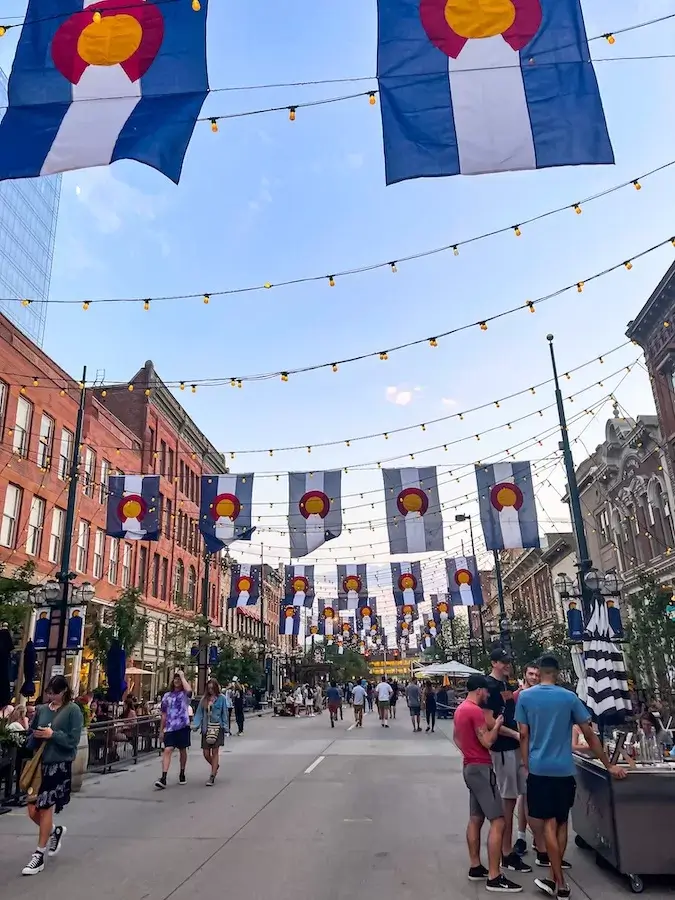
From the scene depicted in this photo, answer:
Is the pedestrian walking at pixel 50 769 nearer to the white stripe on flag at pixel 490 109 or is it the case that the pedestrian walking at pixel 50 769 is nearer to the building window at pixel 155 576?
the white stripe on flag at pixel 490 109

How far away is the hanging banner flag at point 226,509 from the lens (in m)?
21.0

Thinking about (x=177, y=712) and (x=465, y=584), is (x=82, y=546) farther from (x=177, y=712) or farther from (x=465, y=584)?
(x=177, y=712)

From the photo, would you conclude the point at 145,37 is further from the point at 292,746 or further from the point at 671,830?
the point at 292,746

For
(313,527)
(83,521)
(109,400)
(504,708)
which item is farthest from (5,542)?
(504,708)

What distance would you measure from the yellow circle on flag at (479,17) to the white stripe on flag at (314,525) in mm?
14100

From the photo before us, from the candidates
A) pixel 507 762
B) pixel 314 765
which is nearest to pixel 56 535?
pixel 314 765

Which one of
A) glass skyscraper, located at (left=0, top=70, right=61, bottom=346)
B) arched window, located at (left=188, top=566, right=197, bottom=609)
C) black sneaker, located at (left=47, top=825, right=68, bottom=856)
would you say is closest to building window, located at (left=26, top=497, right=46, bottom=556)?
arched window, located at (left=188, top=566, right=197, bottom=609)

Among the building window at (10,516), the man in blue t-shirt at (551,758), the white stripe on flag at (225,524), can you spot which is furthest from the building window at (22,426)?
the man in blue t-shirt at (551,758)

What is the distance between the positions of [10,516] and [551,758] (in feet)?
75.6

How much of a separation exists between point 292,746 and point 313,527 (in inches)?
244

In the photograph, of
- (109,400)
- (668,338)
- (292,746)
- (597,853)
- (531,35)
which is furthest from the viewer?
(109,400)

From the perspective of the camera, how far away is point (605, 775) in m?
5.96

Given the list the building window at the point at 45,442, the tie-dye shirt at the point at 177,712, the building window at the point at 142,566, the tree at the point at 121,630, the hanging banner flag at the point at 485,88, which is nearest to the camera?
the hanging banner flag at the point at 485,88

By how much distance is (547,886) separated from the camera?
5637 mm
